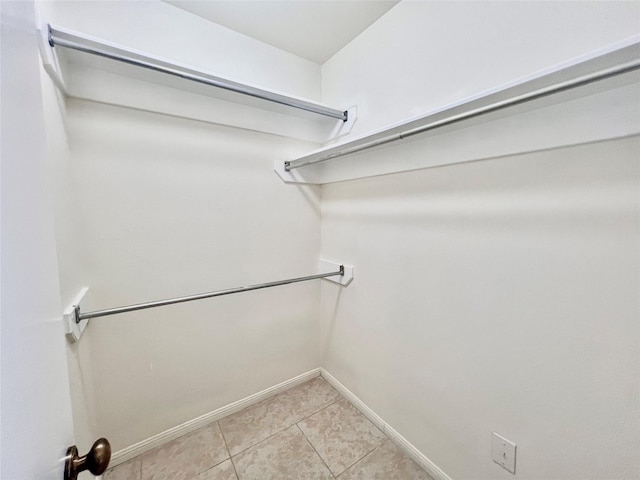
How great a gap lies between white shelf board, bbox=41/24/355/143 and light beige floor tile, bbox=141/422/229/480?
73.9 inches

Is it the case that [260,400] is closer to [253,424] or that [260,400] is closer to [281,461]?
[253,424]

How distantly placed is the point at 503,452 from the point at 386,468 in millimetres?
605

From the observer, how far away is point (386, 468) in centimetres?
137

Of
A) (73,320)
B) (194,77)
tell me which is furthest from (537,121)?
(73,320)

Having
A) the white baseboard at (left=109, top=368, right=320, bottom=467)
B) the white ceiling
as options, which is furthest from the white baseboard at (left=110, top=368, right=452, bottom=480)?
the white ceiling

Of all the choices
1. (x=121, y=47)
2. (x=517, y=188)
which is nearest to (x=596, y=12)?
(x=517, y=188)

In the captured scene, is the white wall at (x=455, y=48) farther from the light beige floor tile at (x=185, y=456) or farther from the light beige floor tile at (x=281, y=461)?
the light beige floor tile at (x=185, y=456)

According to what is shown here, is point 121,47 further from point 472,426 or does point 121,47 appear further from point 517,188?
point 472,426

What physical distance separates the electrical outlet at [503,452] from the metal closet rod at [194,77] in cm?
184

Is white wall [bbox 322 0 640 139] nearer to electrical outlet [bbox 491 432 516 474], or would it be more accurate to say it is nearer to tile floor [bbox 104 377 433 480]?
electrical outlet [bbox 491 432 516 474]

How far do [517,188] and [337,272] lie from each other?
A: 113 centimetres

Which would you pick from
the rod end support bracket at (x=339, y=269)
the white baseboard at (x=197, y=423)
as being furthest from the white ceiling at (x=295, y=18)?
the white baseboard at (x=197, y=423)

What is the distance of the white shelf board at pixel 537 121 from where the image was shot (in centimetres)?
71

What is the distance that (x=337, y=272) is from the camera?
1824 millimetres
